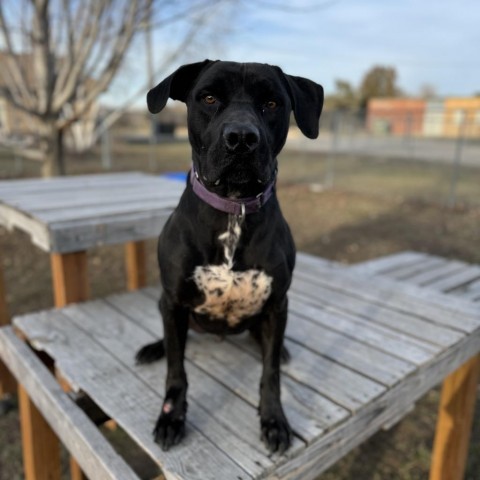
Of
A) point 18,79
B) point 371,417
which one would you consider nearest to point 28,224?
point 371,417

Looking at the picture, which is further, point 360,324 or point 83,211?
point 83,211

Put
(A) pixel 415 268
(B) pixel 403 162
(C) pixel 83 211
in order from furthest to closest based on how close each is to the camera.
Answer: (B) pixel 403 162
(A) pixel 415 268
(C) pixel 83 211

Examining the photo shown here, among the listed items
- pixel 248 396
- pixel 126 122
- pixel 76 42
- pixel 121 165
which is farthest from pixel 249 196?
pixel 126 122

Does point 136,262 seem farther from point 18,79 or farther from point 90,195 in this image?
point 18,79

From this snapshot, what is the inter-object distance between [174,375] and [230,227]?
586mm

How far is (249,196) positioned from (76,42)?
4828mm

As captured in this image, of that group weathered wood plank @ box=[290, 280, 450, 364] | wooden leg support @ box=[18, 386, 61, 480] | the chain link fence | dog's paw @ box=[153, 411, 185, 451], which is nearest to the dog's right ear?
dog's paw @ box=[153, 411, 185, 451]

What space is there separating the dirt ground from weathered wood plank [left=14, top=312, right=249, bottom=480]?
3.37 ft

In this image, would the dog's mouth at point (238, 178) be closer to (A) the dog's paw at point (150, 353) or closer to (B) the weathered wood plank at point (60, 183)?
(A) the dog's paw at point (150, 353)

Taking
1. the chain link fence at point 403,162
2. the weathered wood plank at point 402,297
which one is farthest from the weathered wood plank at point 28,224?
the chain link fence at point 403,162

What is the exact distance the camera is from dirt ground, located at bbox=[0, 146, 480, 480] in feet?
9.63

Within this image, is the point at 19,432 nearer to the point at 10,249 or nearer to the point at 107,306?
the point at 107,306

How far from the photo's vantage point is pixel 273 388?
5.57 ft

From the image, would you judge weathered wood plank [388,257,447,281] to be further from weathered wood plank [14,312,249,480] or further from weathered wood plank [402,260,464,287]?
weathered wood plank [14,312,249,480]
